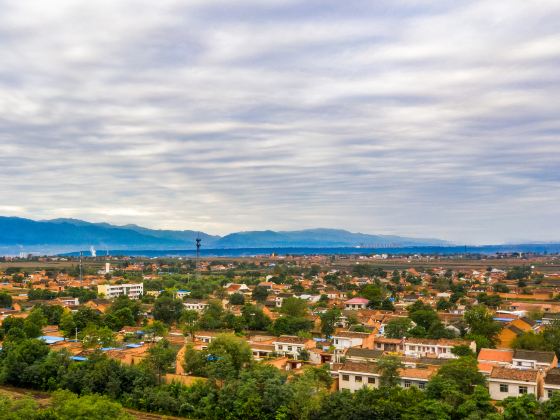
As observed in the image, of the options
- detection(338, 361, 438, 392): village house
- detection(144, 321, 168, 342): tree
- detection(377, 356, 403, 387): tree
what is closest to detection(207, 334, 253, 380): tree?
detection(338, 361, 438, 392): village house

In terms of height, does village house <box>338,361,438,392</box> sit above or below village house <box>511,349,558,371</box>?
below

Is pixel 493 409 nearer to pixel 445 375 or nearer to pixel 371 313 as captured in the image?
pixel 445 375

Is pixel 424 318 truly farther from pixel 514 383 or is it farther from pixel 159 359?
pixel 159 359

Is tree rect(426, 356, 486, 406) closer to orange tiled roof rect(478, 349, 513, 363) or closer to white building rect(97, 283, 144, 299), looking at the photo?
orange tiled roof rect(478, 349, 513, 363)

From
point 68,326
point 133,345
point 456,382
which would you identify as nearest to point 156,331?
point 133,345

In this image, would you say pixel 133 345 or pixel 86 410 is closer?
pixel 86 410

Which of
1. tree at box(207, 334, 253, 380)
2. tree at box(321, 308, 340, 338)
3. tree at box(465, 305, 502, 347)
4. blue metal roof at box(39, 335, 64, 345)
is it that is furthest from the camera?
tree at box(321, 308, 340, 338)

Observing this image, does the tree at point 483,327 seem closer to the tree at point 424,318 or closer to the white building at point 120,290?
the tree at point 424,318

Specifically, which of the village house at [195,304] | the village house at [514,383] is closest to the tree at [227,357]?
the village house at [514,383]
